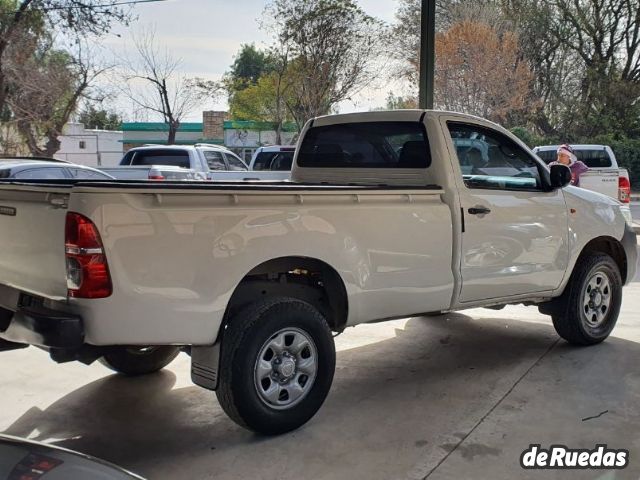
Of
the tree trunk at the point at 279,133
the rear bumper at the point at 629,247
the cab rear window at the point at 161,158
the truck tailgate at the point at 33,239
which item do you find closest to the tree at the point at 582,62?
the tree trunk at the point at 279,133

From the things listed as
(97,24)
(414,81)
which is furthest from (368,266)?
(414,81)

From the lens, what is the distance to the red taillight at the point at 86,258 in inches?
128

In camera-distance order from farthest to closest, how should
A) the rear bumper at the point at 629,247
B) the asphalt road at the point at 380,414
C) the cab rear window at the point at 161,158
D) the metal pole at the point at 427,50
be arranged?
the cab rear window at the point at 161,158 → the metal pole at the point at 427,50 → the rear bumper at the point at 629,247 → the asphalt road at the point at 380,414

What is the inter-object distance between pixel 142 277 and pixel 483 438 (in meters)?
2.26

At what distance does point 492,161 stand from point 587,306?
1.67 meters

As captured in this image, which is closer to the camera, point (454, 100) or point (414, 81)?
point (454, 100)

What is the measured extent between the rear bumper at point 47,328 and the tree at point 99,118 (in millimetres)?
25674

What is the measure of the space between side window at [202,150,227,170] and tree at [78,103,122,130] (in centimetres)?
1347

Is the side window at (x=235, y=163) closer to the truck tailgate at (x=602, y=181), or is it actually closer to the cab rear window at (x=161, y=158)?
the cab rear window at (x=161, y=158)

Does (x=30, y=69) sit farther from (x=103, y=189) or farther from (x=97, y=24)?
(x=103, y=189)

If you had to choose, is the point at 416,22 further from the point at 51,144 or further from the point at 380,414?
the point at 380,414

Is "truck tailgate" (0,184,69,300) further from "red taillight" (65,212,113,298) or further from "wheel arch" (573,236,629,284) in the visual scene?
"wheel arch" (573,236,629,284)

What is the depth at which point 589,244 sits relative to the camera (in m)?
5.91

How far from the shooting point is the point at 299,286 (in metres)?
4.35
